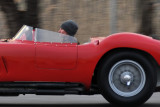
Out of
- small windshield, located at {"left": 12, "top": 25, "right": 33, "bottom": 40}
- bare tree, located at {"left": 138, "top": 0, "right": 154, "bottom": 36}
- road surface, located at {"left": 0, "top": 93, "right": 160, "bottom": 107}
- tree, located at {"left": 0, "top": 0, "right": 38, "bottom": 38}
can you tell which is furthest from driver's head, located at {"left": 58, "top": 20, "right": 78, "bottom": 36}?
bare tree, located at {"left": 138, "top": 0, "right": 154, "bottom": 36}

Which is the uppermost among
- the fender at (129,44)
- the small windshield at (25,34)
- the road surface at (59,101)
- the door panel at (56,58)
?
the small windshield at (25,34)

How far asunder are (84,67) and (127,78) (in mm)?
576

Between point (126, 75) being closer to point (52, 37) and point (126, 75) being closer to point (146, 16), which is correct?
point (52, 37)

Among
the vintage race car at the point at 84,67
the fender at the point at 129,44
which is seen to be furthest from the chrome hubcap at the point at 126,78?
the fender at the point at 129,44

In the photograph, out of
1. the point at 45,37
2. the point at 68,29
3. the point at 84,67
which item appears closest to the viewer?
the point at 84,67

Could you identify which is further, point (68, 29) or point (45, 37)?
point (68, 29)

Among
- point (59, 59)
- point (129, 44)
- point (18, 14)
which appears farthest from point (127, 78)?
point (18, 14)

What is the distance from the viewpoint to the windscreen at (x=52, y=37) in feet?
18.6

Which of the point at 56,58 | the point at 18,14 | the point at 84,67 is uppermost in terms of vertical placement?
the point at 18,14

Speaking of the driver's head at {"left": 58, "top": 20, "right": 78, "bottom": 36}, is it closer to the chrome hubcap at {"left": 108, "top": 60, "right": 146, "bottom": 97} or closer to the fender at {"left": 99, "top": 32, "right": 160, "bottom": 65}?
the fender at {"left": 99, "top": 32, "right": 160, "bottom": 65}

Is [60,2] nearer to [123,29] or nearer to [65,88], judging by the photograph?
[123,29]

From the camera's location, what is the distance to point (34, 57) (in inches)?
215

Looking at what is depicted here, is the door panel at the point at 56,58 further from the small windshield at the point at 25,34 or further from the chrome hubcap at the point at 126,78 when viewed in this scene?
the chrome hubcap at the point at 126,78

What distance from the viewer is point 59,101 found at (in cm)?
650
